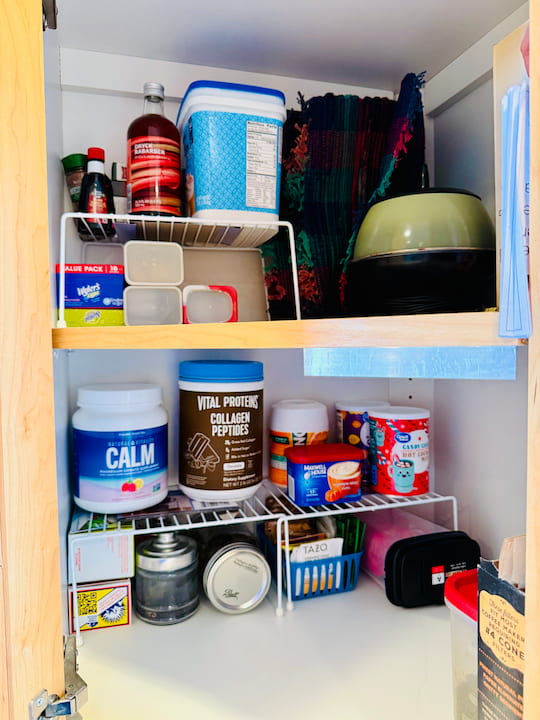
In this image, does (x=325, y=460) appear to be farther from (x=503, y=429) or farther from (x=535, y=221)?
(x=535, y=221)

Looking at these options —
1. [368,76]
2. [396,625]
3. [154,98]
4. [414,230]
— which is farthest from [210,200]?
[396,625]

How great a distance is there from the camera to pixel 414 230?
84cm

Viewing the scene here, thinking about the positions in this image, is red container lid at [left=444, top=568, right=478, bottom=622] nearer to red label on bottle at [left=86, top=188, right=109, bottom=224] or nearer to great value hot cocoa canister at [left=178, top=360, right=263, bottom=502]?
great value hot cocoa canister at [left=178, top=360, right=263, bottom=502]

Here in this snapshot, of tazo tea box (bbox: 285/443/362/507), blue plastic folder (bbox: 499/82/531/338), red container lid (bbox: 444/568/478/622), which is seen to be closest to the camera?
blue plastic folder (bbox: 499/82/531/338)

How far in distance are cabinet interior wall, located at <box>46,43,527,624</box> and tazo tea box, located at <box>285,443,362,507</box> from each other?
199 mm

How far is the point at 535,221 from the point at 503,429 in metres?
0.63

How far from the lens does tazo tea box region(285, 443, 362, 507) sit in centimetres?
100

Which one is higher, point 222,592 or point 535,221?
point 535,221

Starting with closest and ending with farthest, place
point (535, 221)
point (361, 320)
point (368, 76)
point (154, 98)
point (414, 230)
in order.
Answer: point (535, 221) → point (361, 320) → point (414, 230) → point (154, 98) → point (368, 76)

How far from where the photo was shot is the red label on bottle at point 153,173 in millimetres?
902

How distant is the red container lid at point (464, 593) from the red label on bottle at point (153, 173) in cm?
73

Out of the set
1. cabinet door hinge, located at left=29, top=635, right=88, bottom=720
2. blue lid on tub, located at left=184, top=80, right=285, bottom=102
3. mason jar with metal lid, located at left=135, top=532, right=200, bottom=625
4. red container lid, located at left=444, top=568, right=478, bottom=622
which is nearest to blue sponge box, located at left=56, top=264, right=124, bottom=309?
blue lid on tub, located at left=184, top=80, right=285, bottom=102

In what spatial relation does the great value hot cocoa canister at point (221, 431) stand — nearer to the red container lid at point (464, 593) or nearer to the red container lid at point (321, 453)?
the red container lid at point (321, 453)

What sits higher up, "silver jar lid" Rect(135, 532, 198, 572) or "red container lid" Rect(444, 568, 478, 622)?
"red container lid" Rect(444, 568, 478, 622)
